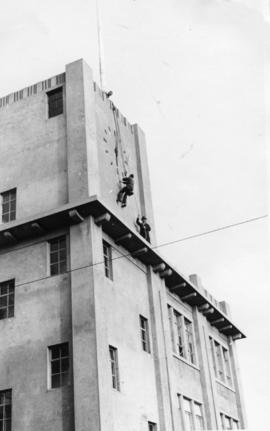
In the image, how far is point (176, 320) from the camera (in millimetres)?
32438

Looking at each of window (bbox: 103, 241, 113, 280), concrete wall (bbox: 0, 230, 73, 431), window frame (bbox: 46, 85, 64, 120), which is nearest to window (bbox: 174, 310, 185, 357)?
window (bbox: 103, 241, 113, 280)

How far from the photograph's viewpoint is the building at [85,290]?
23297 mm

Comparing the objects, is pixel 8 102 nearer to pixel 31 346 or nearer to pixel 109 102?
pixel 109 102

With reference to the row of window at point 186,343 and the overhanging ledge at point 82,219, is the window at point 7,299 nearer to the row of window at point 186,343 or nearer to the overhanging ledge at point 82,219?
the overhanging ledge at point 82,219

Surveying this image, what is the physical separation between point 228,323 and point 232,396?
4215 mm

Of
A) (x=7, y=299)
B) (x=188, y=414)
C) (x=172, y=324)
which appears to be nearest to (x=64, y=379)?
(x=7, y=299)

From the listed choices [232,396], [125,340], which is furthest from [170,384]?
[232,396]

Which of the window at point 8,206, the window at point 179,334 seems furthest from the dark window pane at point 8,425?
the window at point 179,334

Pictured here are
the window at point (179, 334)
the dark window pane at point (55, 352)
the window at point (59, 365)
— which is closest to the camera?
the window at point (59, 365)

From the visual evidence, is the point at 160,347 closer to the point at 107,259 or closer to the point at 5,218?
the point at 107,259

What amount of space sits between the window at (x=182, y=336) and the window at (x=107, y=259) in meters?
6.22

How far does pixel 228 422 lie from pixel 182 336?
6.61 meters

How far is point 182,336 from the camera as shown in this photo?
32.1m

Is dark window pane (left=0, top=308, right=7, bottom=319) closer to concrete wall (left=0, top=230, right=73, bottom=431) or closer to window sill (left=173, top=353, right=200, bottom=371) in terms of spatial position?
concrete wall (left=0, top=230, right=73, bottom=431)
